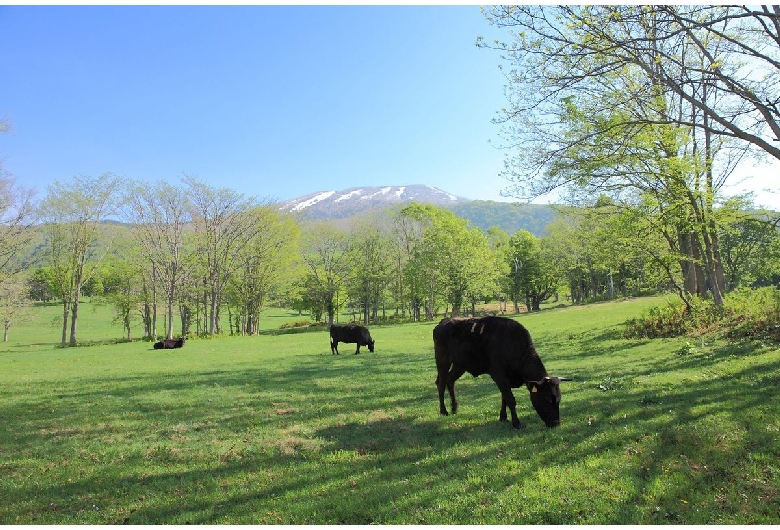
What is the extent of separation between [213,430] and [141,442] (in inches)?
55.4

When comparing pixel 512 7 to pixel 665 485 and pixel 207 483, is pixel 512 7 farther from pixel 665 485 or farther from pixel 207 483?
pixel 207 483

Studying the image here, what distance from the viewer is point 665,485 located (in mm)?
5371

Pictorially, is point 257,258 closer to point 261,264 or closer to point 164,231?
point 261,264

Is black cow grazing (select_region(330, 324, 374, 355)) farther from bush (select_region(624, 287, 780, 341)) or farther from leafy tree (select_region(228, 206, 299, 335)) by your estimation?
leafy tree (select_region(228, 206, 299, 335))

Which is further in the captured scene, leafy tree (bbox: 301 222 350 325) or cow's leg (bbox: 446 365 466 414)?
leafy tree (bbox: 301 222 350 325)

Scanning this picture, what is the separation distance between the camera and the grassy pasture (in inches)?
205

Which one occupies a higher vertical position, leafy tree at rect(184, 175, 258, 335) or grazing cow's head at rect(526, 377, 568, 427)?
leafy tree at rect(184, 175, 258, 335)

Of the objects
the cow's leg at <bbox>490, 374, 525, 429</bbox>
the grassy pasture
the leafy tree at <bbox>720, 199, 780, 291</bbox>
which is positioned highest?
the leafy tree at <bbox>720, 199, 780, 291</bbox>

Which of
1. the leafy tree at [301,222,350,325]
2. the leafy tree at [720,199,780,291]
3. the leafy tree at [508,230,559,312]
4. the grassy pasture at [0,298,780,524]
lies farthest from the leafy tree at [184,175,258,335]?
the leafy tree at [720,199,780,291]

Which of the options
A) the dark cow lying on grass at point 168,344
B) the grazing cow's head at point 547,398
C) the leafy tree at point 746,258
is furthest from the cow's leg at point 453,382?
the leafy tree at point 746,258

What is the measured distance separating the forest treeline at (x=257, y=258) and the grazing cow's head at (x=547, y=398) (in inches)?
720

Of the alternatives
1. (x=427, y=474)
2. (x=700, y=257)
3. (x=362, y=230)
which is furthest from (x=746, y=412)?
(x=362, y=230)

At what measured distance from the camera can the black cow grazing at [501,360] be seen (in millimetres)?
8117

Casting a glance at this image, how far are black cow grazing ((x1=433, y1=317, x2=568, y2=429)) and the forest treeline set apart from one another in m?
17.5
